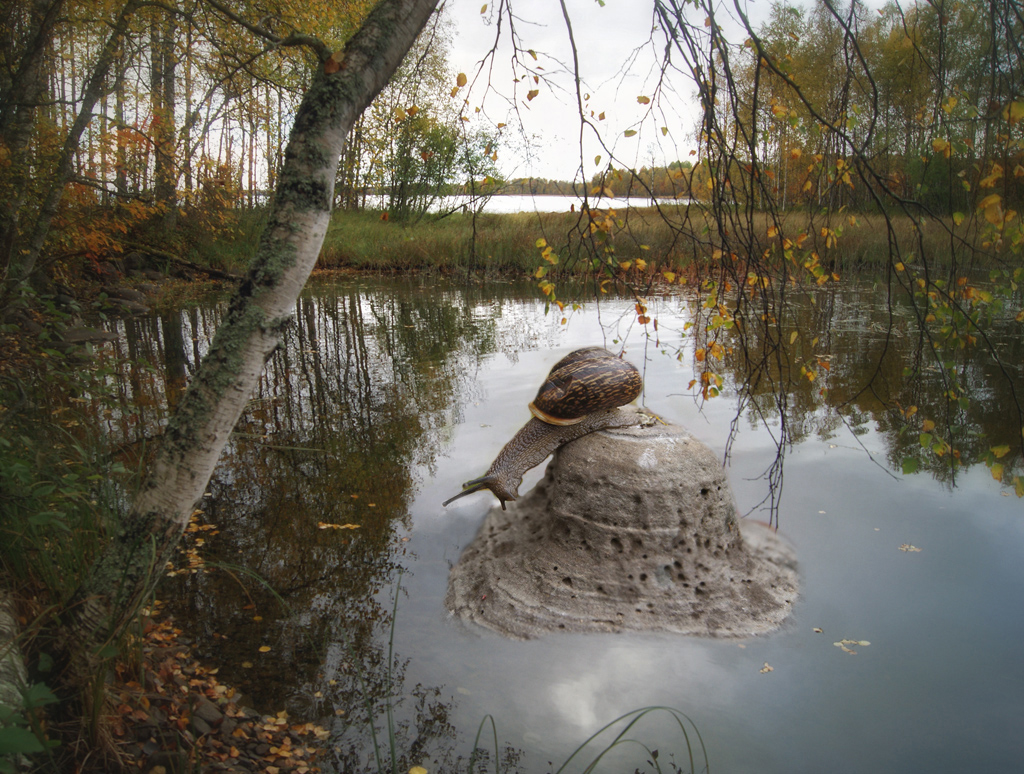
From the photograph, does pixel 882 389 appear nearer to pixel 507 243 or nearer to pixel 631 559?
pixel 631 559

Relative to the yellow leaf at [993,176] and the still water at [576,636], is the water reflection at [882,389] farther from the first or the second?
the yellow leaf at [993,176]

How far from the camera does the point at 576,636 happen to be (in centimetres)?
340

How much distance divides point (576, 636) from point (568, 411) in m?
1.40

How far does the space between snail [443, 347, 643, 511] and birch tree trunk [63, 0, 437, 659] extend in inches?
94.9

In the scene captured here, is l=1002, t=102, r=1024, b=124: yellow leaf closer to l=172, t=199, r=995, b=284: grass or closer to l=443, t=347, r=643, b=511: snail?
l=443, t=347, r=643, b=511: snail

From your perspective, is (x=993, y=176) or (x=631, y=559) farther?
(x=631, y=559)

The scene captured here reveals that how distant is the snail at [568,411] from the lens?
4.25m

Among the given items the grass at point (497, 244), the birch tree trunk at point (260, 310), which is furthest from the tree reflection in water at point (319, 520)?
the grass at point (497, 244)

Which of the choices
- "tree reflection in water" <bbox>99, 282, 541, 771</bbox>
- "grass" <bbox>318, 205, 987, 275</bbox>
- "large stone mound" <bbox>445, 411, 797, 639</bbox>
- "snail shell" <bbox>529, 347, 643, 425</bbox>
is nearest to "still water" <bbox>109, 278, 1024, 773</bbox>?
"tree reflection in water" <bbox>99, 282, 541, 771</bbox>

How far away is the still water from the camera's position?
2791 mm

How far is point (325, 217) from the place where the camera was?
81.7 inches

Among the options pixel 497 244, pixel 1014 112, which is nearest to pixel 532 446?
pixel 1014 112

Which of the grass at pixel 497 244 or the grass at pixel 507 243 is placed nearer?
the grass at pixel 497 244

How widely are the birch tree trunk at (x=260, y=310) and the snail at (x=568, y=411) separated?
94.9 inches
